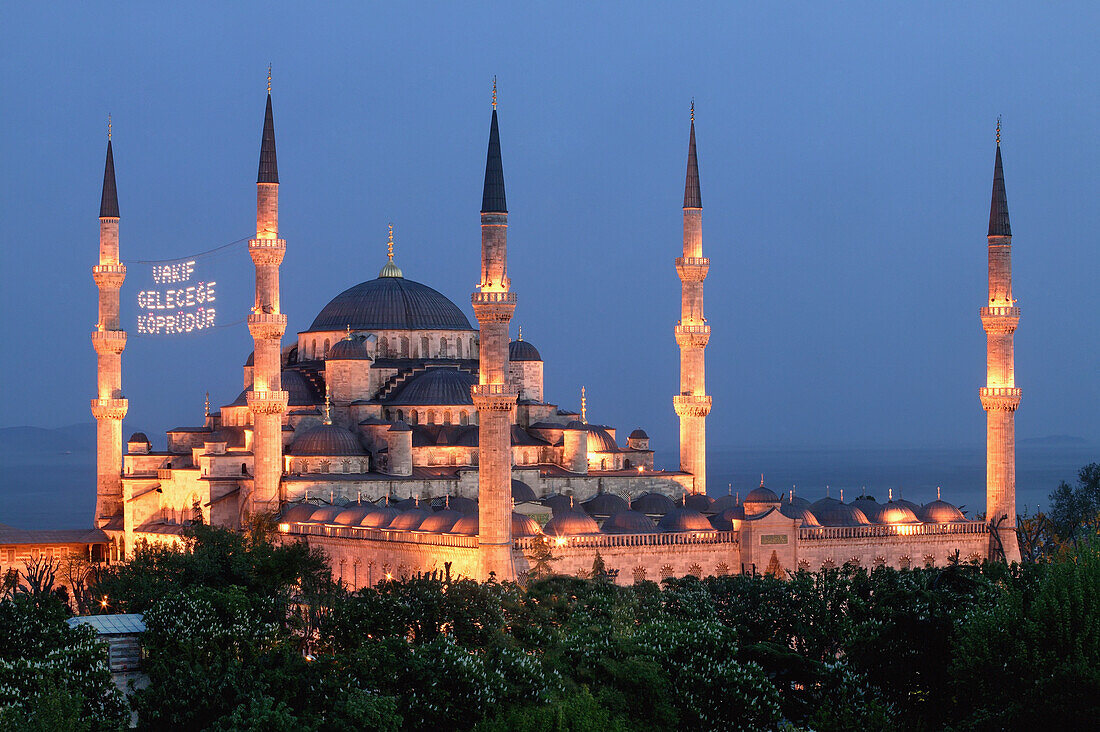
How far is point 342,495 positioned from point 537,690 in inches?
880

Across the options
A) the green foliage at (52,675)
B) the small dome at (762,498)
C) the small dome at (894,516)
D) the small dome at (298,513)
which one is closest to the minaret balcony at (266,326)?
the small dome at (298,513)

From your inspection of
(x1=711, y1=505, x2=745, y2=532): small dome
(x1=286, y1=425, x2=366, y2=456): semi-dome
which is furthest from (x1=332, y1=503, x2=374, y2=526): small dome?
(x1=711, y1=505, x2=745, y2=532): small dome

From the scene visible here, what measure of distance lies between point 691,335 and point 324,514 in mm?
11293

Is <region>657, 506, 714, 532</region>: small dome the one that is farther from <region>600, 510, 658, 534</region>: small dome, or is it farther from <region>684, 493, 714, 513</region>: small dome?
<region>684, 493, 714, 513</region>: small dome

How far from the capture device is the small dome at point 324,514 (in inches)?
1682

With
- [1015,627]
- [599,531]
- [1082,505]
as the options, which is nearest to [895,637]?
[1015,627]

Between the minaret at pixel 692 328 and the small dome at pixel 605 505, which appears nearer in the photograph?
the small dome at pixel 605 505

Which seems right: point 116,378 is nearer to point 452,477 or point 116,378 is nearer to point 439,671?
point 452,477

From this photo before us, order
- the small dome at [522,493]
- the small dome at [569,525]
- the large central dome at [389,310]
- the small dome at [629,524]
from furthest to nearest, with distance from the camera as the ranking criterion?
the large central dome at [389,310], the small dome at [522,493], the small dome at [629,524], the small dome at [569,525]

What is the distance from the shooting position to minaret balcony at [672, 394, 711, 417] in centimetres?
4767

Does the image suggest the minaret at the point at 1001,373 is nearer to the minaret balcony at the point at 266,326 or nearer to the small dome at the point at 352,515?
the small dome at the point at 352,515

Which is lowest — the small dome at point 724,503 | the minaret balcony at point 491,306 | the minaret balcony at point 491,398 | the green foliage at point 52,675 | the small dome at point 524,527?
the green foliage at point 52,675

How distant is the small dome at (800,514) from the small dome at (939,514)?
2950 millimetres

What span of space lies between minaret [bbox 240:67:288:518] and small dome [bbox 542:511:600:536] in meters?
8.58
